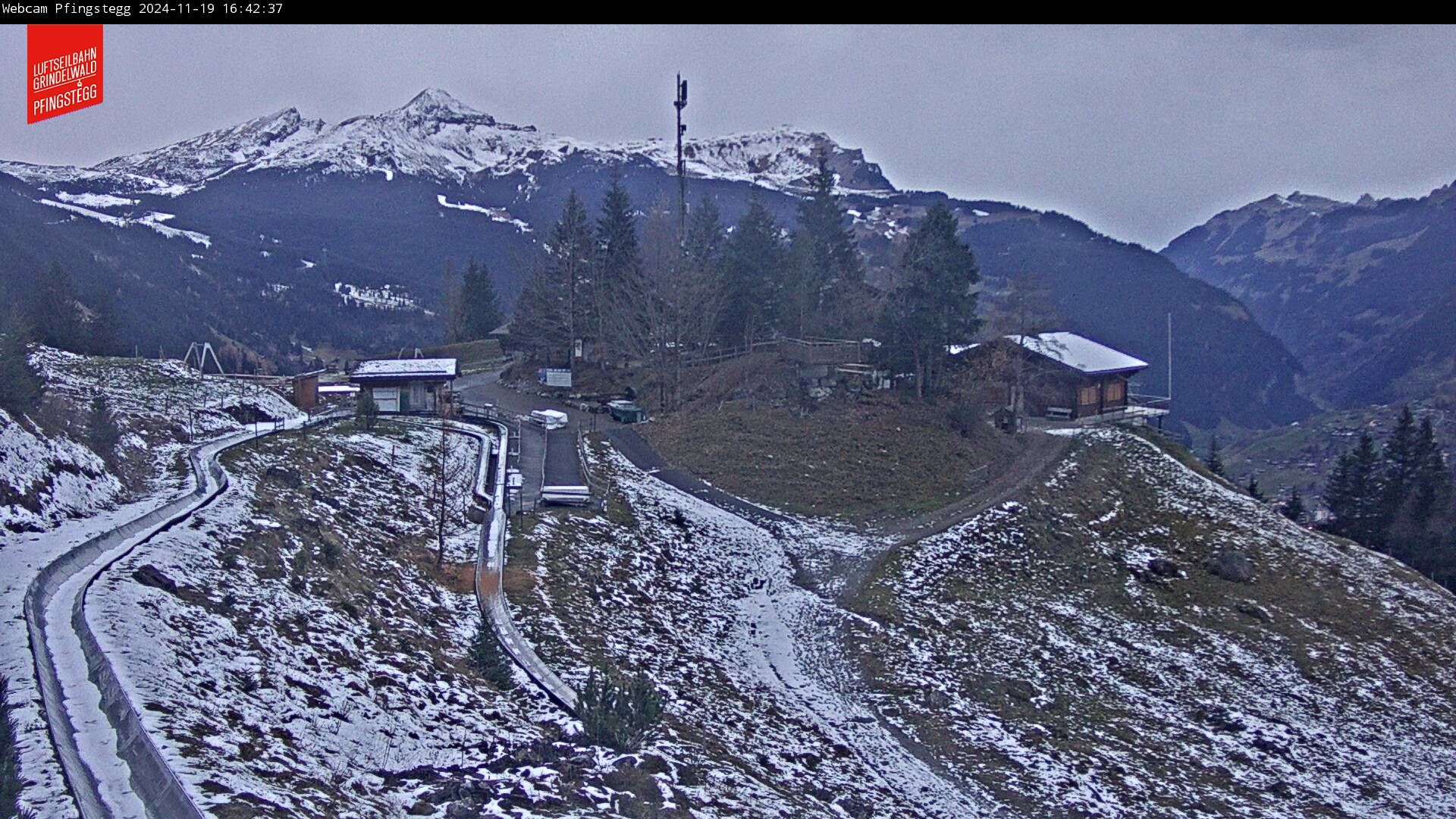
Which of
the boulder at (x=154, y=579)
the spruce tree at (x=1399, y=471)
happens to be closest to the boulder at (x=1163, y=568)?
the boulder at (x=154, y=579)

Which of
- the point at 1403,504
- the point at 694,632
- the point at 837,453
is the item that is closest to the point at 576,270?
the point at 837,453

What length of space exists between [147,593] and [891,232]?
141315mm

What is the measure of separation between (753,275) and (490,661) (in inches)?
1212

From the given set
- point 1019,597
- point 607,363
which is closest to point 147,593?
point 1019,597

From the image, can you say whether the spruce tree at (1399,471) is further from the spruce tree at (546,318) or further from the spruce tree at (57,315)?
the spruce tree at (57,315)

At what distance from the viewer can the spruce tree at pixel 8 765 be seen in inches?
233

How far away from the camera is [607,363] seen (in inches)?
1793

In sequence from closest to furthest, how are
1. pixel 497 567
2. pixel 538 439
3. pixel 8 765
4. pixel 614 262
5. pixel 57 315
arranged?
pixel 8 765 → pixel 497 567 → pixel 538 439 → pixel 57 315 → pixel 614 262

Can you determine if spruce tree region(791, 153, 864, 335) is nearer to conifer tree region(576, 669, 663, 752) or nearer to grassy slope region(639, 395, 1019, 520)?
grassy slope region(639, 395, 1019, 520)

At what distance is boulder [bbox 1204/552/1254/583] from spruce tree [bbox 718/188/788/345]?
22.6 metres

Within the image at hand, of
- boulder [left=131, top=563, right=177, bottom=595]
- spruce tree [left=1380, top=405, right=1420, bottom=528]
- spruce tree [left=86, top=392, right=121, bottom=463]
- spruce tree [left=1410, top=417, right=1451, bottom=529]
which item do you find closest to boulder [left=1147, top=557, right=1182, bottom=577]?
boulder [left=131, top=563, right=177, bottom=595]

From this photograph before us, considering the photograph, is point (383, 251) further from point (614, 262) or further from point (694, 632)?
point (694, 632)

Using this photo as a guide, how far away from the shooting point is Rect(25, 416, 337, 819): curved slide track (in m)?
6.40

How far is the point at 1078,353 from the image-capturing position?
40.8 meters
